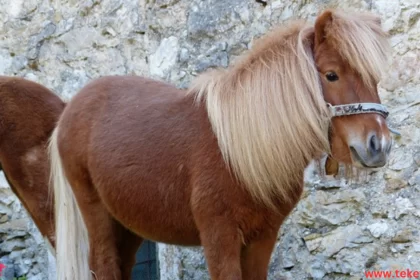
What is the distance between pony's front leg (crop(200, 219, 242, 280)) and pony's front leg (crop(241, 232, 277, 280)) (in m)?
0.12

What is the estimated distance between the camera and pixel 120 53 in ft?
15.8

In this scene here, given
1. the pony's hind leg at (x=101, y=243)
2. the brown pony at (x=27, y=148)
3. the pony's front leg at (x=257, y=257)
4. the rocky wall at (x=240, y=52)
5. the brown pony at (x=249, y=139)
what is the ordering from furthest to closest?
the brown pony at (x=27, y=148)
the rocky wall at (x=240, y=52)
the pony's hind leg at (x=101, y=243)
the pony's front leg at (x=257, y=257)
the brown pony at (x=249, y=139)

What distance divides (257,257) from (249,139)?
51 centimetres

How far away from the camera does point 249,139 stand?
2504mm

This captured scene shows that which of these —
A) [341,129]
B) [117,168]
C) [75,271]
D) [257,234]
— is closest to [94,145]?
[117,168]

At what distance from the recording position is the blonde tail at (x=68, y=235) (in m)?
3.33

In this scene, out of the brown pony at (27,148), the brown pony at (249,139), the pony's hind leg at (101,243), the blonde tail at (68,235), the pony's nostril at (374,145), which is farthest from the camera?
the brown pony at (27,148)

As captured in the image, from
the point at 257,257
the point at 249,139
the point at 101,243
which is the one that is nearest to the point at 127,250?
the point at 101,243

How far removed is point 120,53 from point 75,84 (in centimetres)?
47

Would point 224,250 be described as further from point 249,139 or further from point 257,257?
point 249,139

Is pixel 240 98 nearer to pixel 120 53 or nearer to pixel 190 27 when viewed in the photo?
pixel 190 27

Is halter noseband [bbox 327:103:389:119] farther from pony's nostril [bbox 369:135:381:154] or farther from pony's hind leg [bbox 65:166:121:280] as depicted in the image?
pony's hind leg [bbox 65:166:121:280]

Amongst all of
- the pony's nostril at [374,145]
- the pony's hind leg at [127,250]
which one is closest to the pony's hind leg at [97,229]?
the pony's hind leg at [127,250]

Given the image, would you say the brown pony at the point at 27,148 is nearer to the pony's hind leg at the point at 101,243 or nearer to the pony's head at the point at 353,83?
the pony's hind leg at the point at 101,243
